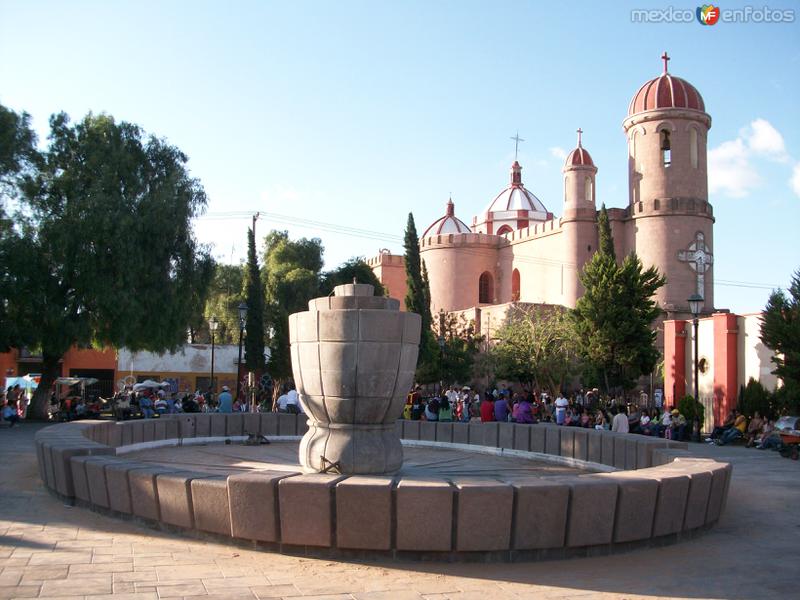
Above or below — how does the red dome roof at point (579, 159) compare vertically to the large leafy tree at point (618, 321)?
above

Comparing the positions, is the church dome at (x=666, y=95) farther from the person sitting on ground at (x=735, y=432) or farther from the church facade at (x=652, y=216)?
the person sitting on ground at (x=735, y=432)

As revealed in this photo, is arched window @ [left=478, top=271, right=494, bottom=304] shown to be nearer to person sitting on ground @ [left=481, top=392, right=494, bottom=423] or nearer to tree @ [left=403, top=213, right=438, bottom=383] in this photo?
tree @ [left=403, top=213, right=438, bottom=383]

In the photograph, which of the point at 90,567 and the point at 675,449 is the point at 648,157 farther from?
the point at 90,567

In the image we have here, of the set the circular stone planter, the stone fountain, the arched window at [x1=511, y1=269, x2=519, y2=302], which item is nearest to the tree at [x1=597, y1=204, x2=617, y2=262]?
the arched window at [x1=511, y1=269, x2=519, y2=302]

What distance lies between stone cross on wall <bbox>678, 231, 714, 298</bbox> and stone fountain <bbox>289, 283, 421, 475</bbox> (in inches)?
1527

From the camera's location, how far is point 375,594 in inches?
233

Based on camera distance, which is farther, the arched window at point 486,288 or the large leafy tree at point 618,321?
the arched window at point 486,288

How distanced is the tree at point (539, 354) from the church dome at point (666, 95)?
14.1 m

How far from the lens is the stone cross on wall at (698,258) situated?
4556cm

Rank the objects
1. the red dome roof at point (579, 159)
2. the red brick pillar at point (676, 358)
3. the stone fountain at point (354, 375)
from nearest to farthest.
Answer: the stone fountain at point (354, 375) < the red brick pillar at point (676, 358) < the red dome roof at point (579, 159)

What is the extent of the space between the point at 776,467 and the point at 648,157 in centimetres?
3470

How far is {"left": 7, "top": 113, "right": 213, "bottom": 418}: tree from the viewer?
82.0 ft

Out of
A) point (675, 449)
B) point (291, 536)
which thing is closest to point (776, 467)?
point (675, 449)

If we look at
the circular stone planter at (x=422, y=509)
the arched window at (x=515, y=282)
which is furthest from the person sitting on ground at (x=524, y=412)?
the arched window at (x=515, y=282)
